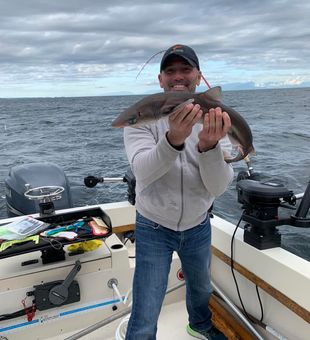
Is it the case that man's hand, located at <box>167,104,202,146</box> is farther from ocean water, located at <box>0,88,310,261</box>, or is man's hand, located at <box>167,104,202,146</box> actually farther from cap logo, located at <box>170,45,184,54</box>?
ocean water, located at <box>0,88,310,261</box>

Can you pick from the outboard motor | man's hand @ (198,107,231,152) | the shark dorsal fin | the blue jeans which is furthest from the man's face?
the outboard motor

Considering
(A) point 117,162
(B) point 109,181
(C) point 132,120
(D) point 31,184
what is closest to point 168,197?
(C) point 132,120

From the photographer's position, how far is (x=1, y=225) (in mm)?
2965

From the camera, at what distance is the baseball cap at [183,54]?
2104mm

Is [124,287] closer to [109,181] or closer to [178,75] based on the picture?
[109,181]

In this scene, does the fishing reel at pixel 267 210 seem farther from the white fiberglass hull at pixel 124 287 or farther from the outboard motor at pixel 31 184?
the outboard motor at pixel 31 184

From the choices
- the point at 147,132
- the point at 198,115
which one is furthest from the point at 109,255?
the point at 198,115

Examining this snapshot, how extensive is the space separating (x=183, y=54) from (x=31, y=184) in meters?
2.52

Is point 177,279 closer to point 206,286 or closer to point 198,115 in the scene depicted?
point 206,286

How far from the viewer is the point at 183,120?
178 cm

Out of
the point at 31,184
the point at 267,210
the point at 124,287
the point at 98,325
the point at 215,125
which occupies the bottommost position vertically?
the point at 98,325

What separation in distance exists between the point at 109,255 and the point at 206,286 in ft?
2.77

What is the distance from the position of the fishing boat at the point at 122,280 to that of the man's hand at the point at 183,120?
0.96 meters

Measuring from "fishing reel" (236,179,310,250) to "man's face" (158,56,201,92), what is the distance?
87 centimetres
